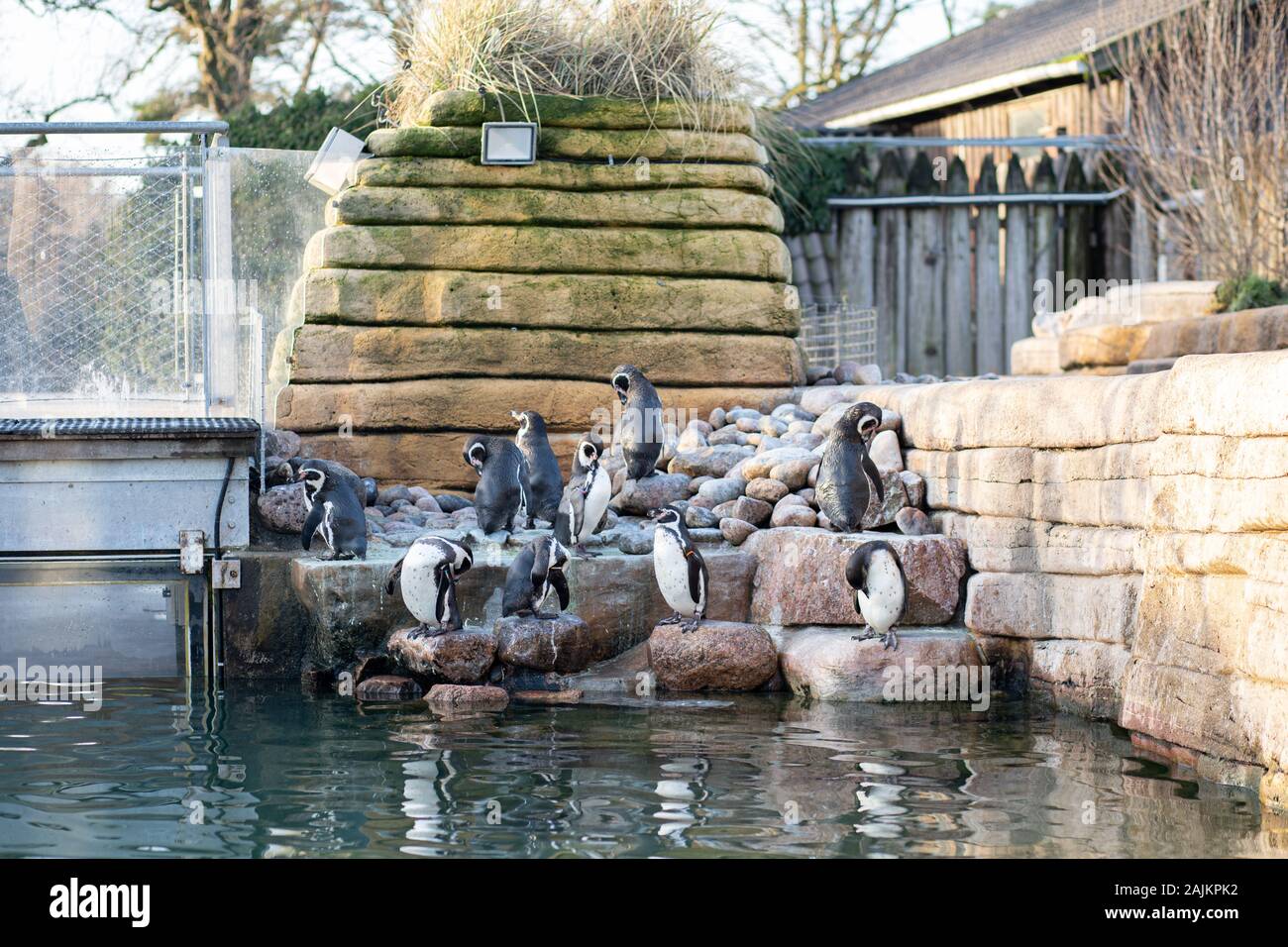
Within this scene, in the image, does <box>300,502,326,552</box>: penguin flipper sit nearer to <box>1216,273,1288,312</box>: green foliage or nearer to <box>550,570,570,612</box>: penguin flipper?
<box>550,570,570,612</box>: penguin flipper

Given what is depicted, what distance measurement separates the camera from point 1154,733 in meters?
5.86

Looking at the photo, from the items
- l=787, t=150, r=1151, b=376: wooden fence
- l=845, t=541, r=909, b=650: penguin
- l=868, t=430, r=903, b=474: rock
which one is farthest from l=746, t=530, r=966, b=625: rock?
l=787, t=150, r=1151, b=376: wooden fence

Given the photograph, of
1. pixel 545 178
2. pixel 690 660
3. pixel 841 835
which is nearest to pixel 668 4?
pixel 545 178

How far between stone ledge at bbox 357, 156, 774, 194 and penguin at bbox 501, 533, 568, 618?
10.2ft

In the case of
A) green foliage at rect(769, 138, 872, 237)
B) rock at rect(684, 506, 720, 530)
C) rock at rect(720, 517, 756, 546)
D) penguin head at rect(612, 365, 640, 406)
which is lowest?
rock at rect(720, 517, 756, 546)

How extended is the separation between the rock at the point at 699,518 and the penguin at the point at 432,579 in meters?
1.38

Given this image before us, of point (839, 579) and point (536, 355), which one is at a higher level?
point (536, 355)

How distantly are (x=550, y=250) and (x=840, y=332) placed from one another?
4583 mm

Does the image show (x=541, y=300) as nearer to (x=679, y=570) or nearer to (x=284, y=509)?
(x=284, y=509)

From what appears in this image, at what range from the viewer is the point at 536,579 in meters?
7.26

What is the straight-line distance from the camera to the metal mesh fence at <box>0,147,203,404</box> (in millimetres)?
7828

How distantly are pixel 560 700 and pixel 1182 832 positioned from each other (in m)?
3.01

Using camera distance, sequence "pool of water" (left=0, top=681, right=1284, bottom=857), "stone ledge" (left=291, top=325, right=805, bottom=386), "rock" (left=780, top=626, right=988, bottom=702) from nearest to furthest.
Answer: "pool of water" (left=0, top=681, right=1284, bottom=857)
"rock" (left=780, top=626, right=988, bottom=702)
"stone ledge" (left=291, top=325, right=805, bottom=386)

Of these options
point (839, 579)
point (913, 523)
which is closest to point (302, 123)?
point (913, 523)
